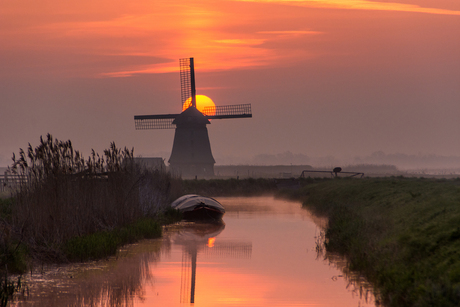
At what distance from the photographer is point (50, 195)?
14.6m

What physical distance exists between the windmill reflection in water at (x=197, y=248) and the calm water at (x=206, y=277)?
0.02 metres

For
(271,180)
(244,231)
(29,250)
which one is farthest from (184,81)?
(29,250)

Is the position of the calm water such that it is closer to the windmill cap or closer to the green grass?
the green grass

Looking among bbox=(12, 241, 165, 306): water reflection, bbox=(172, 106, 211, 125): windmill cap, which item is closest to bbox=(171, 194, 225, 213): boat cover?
bbox=(12, 241, 165, 306): water reflection

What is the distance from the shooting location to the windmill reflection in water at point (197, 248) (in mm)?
12320

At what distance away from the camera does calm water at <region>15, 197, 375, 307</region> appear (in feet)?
35.1

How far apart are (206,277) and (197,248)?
483cm

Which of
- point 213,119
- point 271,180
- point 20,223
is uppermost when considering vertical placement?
point 213,119

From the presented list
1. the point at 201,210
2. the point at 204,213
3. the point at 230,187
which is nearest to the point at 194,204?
the point at 201,210

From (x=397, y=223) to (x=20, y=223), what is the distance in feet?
30.3

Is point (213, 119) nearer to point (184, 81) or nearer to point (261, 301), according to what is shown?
point (184, 81)

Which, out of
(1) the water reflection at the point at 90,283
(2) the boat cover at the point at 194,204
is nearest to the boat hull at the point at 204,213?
(2) the boat cover at the point at 194,204

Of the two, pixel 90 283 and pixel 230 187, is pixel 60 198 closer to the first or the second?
pixel 90 283

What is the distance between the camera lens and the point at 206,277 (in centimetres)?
1312
